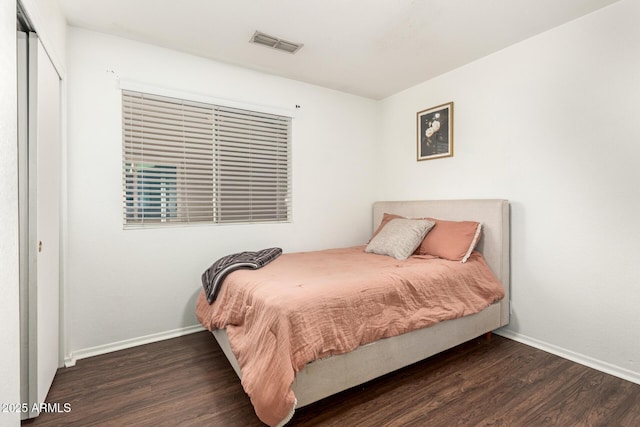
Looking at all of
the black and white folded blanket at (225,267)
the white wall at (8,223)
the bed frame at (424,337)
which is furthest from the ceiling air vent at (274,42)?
the bed frame at (424,337)

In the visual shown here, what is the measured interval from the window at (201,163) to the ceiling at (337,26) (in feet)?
1.72

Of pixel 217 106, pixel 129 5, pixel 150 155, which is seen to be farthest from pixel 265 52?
pixel 150 155

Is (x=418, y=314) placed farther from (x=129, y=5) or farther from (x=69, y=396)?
(x=129, y=5)

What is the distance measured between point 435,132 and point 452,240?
1.25 metres

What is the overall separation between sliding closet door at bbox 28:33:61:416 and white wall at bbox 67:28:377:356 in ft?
Answer: 0.76

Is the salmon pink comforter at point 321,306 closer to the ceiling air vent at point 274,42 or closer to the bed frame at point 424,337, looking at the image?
the bed frame at point 424,337

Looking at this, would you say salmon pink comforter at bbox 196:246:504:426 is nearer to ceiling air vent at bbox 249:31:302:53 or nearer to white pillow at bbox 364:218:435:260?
white pillow at bbox 364:218:435:260

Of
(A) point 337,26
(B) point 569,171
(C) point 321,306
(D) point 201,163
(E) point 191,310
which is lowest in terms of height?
(E) point 191,310

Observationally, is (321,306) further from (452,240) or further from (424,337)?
(452,240)

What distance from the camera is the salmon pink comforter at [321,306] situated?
4.88ft

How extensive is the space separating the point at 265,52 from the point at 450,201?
7.26 feet

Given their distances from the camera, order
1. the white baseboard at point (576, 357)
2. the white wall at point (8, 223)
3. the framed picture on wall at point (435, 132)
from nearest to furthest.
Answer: the white wall at point (8, 223)
the white baseboard at point (576, 357)
the framed picture on wall at point (435, 132)

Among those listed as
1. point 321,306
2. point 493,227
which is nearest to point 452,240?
point 493,227

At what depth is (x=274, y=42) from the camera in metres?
2.55
